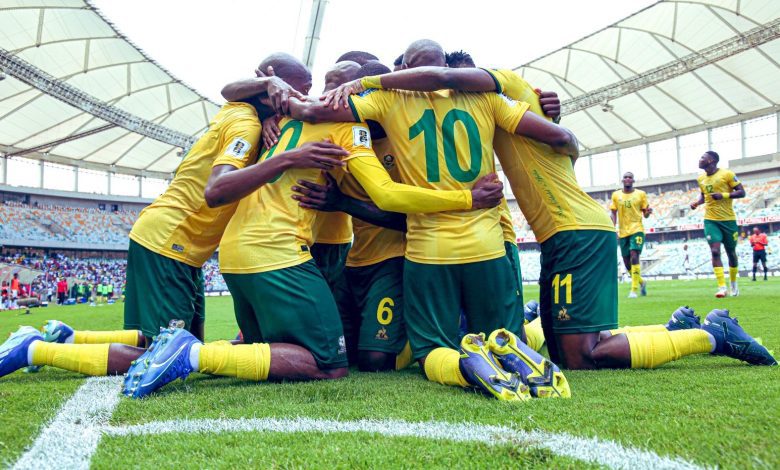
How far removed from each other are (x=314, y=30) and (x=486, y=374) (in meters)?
18.3

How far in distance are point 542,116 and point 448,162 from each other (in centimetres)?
81

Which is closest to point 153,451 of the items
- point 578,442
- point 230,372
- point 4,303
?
point 230,372

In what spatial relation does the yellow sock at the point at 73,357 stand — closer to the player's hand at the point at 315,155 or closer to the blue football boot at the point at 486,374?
the player's hand at the point at 315,155

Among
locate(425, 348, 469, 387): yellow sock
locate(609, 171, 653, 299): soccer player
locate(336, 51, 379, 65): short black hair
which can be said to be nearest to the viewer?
locate(425, 348, 469, 387): yellow sock

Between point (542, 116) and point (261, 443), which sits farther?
point (542, 116)

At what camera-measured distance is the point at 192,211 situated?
140 inches

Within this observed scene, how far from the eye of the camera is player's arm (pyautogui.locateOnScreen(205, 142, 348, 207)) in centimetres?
288

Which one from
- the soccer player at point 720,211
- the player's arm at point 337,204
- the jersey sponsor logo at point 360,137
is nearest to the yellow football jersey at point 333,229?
the player's arm at point 337,204

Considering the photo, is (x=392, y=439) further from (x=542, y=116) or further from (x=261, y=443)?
(x=542, y=116)

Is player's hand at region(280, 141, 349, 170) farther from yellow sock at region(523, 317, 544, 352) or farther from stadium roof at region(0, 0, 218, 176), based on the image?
stadium roof at region(0, 0, 218, 176)

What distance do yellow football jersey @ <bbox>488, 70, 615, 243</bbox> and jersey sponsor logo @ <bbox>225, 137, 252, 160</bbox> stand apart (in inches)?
60.6

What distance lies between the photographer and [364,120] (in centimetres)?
310


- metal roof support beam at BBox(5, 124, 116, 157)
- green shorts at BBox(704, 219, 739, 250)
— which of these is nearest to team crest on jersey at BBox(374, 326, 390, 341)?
green shorts at BBox(704, 219, 739, 250)

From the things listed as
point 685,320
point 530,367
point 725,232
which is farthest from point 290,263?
point 725,232
